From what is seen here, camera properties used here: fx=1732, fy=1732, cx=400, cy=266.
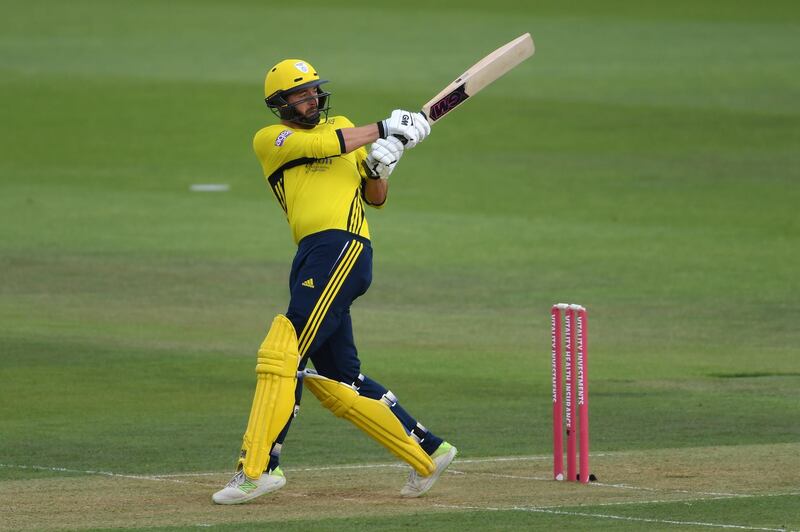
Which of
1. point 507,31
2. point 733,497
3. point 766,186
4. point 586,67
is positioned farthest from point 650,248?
point 507,31

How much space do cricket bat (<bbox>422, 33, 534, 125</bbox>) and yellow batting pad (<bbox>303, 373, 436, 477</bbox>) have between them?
1.38m

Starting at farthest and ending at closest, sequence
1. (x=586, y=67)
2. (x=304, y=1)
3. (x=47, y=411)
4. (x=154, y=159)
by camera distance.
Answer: (x=304, y=1) → (x=586, y=67) → (x=154, y=159) → (x=47, y=411)

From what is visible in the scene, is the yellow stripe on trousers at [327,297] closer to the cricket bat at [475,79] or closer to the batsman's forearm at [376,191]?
the batsman's forearm at [376,191]

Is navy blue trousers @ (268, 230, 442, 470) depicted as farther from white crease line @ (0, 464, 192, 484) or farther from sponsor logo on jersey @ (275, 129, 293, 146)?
white crease line @ (0, 464, 192, 484)

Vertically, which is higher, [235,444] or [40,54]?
[40,54]

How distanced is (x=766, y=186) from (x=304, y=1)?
21578 mm

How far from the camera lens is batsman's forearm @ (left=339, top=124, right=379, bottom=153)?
7.75 m

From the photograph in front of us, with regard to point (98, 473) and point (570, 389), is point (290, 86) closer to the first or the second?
point (570, 389)

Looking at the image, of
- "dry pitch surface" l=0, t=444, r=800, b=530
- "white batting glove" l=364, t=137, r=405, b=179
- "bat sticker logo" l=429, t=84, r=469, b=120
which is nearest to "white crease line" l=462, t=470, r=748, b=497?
"dry pitch surface" l=0, t=444, r=800, b=530

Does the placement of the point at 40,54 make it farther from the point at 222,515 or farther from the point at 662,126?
the point at 222,515

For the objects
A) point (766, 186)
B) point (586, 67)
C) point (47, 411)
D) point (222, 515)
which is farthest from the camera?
point (586, 67)

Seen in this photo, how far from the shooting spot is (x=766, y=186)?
2414 centimetres

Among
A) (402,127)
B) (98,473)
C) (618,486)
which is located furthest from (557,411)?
(98,473)

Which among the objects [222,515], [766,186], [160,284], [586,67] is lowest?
[222,515]
